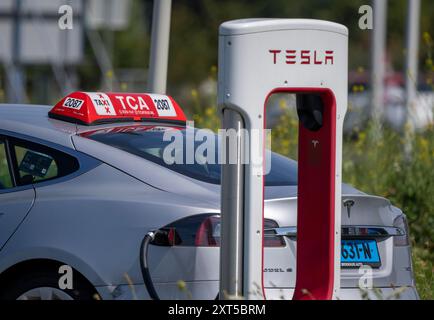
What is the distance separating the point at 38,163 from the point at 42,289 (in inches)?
27.7

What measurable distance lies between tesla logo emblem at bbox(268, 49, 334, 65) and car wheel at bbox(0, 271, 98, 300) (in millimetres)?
1438

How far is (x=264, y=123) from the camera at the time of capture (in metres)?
4.72

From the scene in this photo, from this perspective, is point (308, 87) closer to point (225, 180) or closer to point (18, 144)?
point (225, 180)

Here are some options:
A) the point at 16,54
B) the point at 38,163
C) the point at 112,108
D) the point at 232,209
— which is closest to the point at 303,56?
the point at 232,209

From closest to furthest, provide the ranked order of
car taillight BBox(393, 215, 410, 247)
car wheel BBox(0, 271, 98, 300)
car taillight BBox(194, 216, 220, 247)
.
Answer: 1. car taillight BBox(194, 216, 220, 247)
2. car wheel BBox(0, 271, 98, 300)
3. car taillight BBox(393, 215, 410, 247)

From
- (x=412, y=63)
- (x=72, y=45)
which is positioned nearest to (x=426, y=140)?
(x=412, y=63)

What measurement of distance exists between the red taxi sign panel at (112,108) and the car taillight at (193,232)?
1012 mm

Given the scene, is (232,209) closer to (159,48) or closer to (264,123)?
(264,123)

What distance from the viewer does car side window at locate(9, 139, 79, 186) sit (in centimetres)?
527

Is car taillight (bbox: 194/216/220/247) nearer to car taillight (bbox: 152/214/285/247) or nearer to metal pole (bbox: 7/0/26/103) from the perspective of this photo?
car taillight (bbox: 152/214/285/247)

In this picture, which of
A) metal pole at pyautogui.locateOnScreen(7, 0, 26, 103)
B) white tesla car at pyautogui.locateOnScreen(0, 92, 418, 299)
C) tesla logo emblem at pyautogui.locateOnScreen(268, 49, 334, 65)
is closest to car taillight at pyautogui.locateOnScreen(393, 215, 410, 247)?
white tesla car at pyautogui.locateOnScreen(0, 92, 418, 299)

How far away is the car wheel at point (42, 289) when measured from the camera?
4988mm

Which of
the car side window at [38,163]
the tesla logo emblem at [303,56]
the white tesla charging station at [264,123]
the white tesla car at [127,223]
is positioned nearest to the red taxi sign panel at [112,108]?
the white tesla car at [127,223]

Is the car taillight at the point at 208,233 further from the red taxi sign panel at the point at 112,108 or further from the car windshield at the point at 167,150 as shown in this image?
the red taxi sign panel at the point at 112,108
